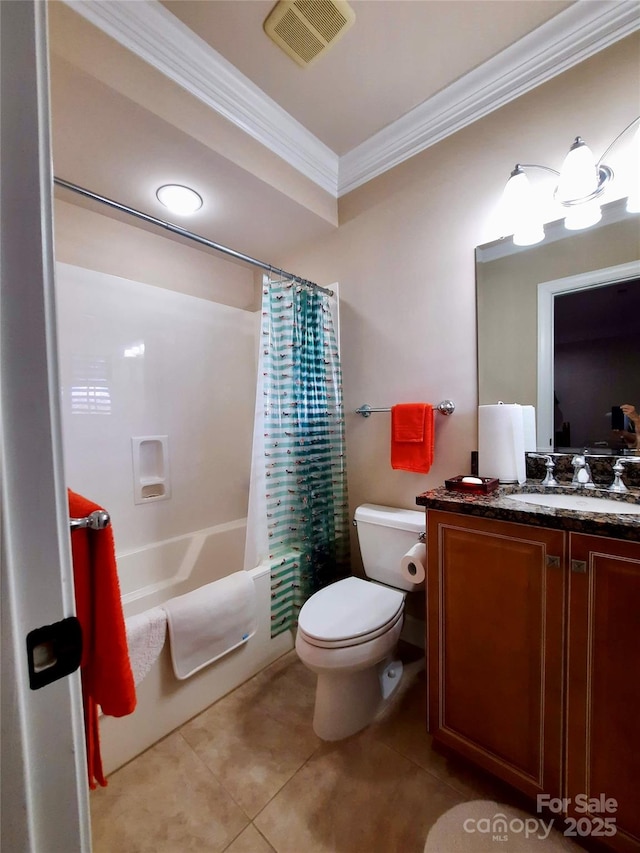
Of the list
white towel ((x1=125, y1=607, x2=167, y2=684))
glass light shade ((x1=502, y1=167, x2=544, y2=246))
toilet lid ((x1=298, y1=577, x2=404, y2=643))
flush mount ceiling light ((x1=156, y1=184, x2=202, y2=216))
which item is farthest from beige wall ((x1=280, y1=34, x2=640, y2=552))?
white towel ((x1=125, y1=607, x2=167, y2=684))

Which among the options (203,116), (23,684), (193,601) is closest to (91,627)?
(23,684)

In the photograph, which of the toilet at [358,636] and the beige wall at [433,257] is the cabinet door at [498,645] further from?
the beige wall at [433,257]

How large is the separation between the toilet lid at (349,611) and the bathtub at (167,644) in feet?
1.20

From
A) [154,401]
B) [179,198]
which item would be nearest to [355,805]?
[154,401]

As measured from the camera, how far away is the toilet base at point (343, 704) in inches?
51.1

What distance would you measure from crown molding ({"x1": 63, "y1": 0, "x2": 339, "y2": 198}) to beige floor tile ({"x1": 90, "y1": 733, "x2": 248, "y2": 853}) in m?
2.54

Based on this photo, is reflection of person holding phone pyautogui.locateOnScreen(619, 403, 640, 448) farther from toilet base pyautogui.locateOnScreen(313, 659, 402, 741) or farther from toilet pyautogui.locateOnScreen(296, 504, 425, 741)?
toilet base pyautogui.locateOnScreen(313, 659, 402, 741)

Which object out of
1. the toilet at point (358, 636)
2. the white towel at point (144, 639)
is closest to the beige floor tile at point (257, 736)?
the toilet at point (358, 636)

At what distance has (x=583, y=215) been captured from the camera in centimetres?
126

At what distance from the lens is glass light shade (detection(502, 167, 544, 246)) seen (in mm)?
1320

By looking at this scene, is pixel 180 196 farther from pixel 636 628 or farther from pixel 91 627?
pixel 636 628

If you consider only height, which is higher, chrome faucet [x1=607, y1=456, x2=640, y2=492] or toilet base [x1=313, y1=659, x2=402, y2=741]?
chrome faucet [x1=607, y1=456, x2=640, y2=492]

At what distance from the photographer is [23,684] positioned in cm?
40

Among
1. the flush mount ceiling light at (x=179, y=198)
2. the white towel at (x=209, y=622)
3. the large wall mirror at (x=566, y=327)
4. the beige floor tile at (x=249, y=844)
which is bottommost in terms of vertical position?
the beige floor tile at (x=249, y=844)
